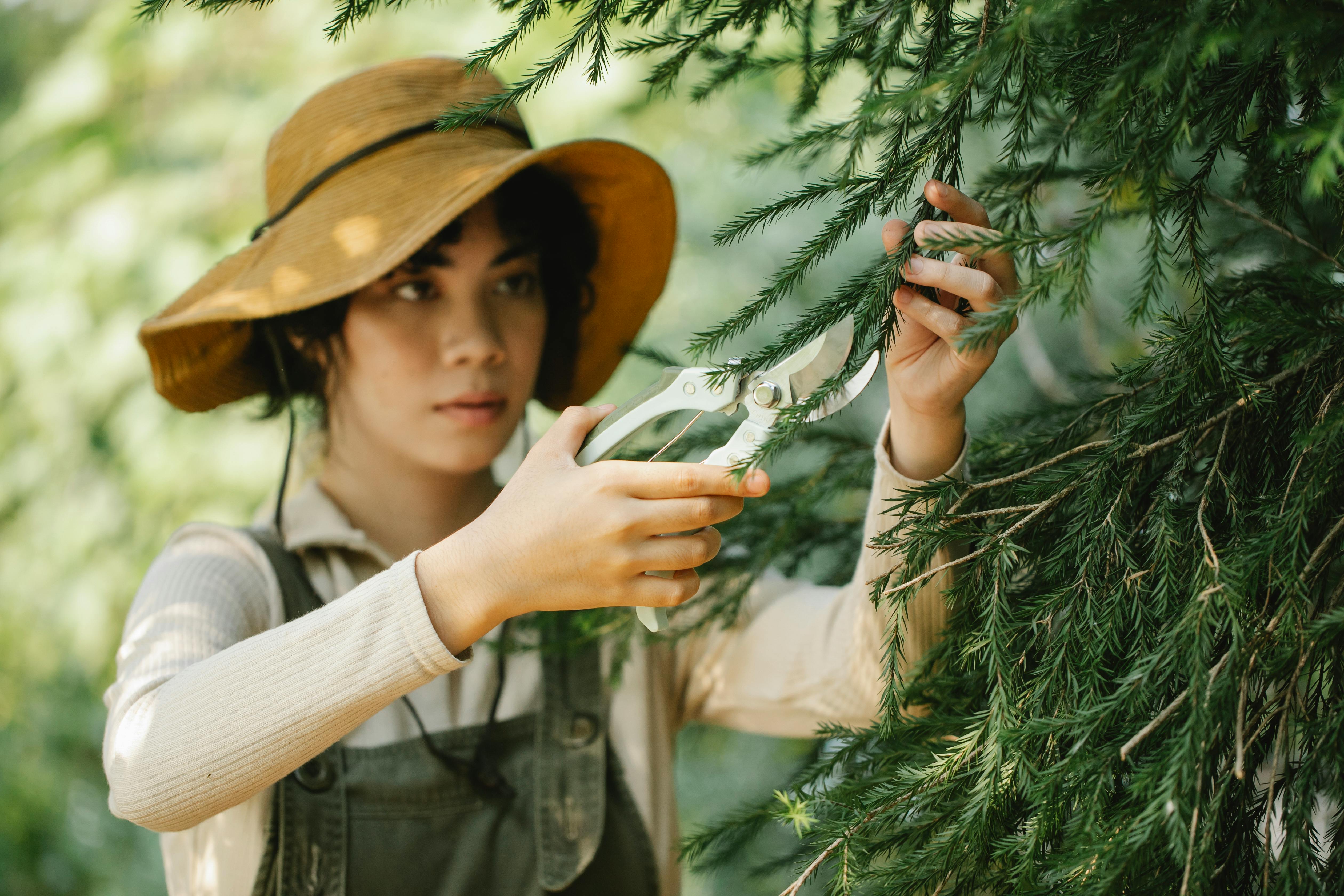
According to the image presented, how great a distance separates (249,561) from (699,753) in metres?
2.22

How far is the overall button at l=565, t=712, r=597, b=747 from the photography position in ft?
5.04

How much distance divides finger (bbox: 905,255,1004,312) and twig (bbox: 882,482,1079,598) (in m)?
0.19

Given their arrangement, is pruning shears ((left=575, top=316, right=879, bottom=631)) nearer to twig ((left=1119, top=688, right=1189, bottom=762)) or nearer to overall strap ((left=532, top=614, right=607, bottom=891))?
twig ((left=1119, top=688, right=1189, bottom=762))

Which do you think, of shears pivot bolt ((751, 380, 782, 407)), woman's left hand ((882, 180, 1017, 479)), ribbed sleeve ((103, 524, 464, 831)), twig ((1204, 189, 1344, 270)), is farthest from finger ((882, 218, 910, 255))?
ribbed sleeve ((103, 524, 464, 831))

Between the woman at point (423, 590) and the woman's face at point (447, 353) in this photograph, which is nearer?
the woman at point (423, 590)

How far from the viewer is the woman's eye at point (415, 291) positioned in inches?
58.3

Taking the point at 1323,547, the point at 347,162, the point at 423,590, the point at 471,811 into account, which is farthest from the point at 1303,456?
the point at 347,162

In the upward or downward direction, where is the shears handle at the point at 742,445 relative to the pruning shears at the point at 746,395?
downward

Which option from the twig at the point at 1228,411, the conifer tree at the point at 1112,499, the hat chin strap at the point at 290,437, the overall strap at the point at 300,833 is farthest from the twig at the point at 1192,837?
the hat chin strap at the point at 290,437

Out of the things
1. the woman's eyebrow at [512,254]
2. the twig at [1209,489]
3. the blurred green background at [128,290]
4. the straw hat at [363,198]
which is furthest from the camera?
the blurred green background at [128,290]

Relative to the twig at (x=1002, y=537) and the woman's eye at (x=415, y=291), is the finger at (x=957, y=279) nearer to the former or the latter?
the twig at (x=1002, y=537)

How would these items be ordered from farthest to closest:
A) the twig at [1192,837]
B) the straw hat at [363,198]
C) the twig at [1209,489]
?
the straw hat at [363,198] < the twig at [1209,489] < the twig at [1192,837]

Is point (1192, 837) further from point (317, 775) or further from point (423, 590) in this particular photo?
point (317, 775)

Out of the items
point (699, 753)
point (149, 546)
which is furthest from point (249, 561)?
point (699, 753)
